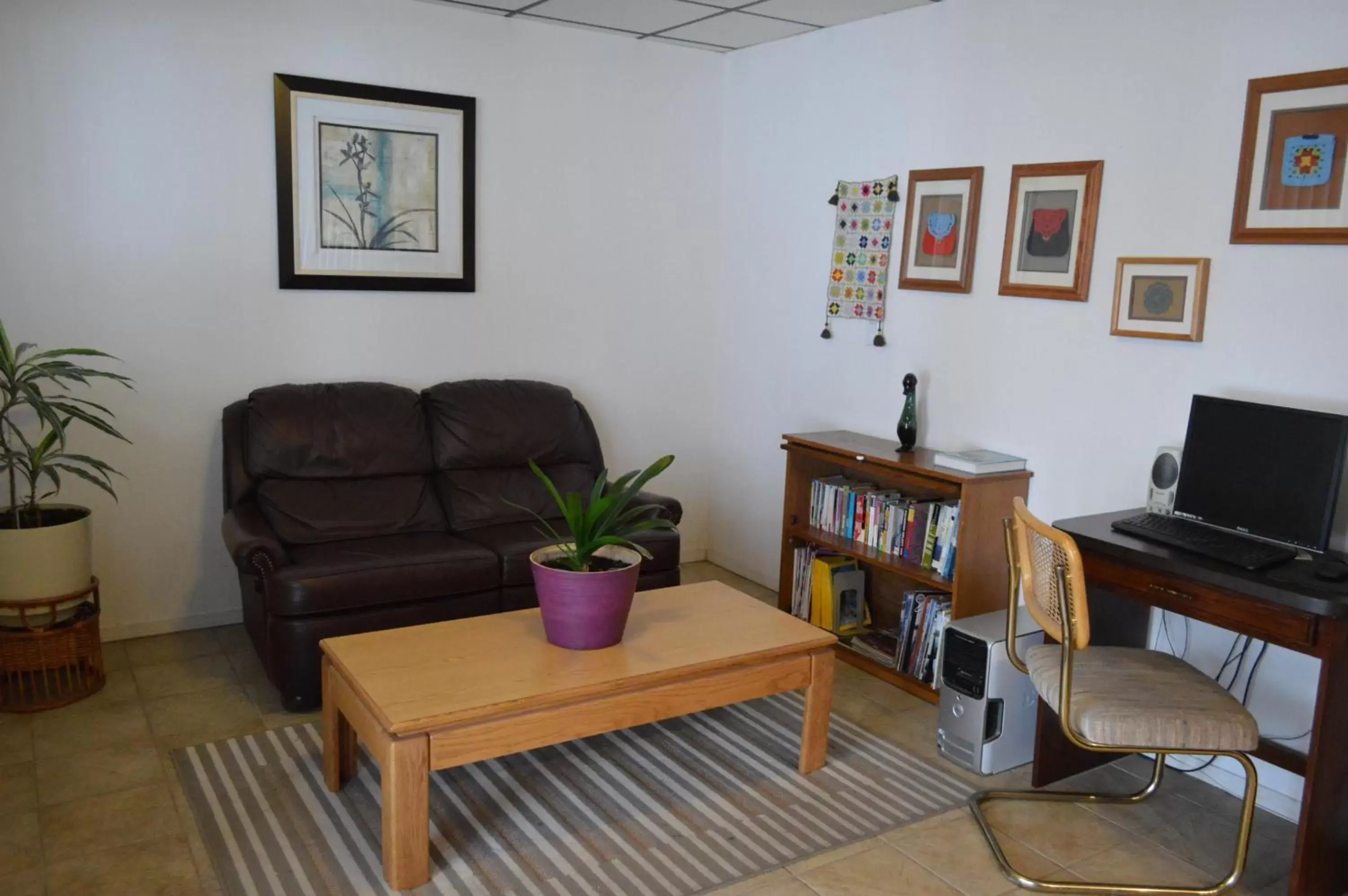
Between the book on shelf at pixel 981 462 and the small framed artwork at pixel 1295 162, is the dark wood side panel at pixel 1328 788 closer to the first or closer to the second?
the small framed artwork at pixel 1295 162

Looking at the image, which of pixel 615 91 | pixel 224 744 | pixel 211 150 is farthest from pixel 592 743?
pixel 615 91

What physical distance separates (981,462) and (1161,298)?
755mm

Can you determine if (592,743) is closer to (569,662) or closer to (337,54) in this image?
(569,662)

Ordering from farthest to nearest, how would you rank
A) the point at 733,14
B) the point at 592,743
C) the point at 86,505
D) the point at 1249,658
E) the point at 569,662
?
the point at 733,14 → the point at 86,505 → the point at 592,743 → the point at 1249,658 → the point at 569,662

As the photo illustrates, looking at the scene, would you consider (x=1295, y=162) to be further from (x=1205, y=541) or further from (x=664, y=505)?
(x=664, y=505)

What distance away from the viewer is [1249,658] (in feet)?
10.00

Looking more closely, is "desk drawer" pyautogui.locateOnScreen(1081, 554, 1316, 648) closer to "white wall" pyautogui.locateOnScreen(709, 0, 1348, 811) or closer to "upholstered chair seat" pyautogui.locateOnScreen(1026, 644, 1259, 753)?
"upholstered chair seat" pyautogui.locateOnScreen(1026, 644, 1259, 753)

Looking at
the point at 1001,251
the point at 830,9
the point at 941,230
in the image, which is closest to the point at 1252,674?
the point at 1001,251

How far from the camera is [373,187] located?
4.23 meters

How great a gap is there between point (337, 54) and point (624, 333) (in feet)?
5.58

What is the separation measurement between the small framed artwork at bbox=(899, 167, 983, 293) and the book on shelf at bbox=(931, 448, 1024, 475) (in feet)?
2.07

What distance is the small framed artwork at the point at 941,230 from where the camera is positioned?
3.82 metres

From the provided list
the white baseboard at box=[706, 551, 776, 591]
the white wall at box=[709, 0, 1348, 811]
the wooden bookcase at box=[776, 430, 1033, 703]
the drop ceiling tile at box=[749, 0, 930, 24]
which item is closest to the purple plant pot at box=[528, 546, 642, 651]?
the wooden bookcase at box=[776, 430, 1033, 703]

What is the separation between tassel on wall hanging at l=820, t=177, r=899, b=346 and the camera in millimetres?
4191
